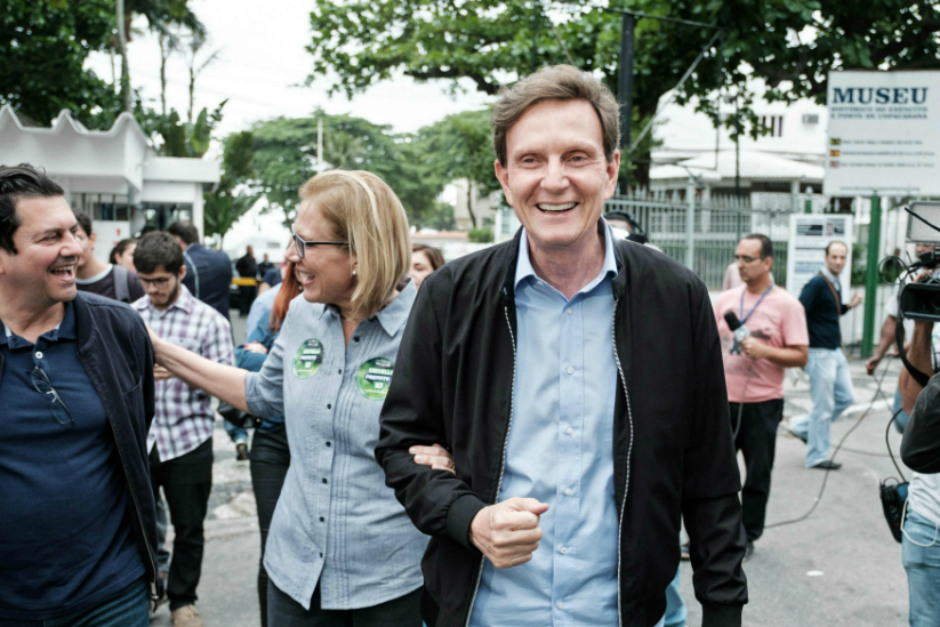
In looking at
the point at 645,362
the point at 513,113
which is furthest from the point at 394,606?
the point at 513,113

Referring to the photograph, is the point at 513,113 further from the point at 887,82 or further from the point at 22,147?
the point at 22,147

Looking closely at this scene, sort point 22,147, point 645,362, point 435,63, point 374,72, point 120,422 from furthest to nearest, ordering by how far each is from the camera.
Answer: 1. point 374,72
2. point 435,63
3. point 22,147
4. point 120,422
5. point 645,362

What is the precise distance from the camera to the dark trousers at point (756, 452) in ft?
17.6

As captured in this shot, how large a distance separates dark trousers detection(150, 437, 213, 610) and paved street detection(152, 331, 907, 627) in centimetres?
23

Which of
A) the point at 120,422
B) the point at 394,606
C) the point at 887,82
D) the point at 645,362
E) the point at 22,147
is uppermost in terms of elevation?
the point at 887,82

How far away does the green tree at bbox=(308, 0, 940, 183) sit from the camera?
11.6 metres

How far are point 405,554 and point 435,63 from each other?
526 inches

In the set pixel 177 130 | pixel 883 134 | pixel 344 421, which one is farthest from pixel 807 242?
pixel 177 130

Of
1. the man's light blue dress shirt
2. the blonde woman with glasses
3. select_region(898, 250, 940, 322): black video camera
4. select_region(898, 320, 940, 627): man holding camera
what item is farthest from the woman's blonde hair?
select_region(898, 320, 940, 627): man holding camera

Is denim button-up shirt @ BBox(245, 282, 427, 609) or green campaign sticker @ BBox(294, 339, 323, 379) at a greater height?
green campaign sticker @ BBox(294, 339, 323, 379)

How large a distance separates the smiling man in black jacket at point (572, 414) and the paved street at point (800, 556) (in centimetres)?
311

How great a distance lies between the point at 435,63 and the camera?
15.0 metres

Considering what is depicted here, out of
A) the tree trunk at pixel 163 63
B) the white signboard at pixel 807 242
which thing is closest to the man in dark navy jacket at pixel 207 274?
the white signboard at pixel 807 242

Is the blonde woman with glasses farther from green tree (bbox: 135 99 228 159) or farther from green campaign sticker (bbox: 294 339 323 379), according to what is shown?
green tree (bbox: 135 99 228 159)
